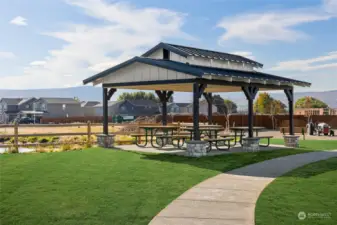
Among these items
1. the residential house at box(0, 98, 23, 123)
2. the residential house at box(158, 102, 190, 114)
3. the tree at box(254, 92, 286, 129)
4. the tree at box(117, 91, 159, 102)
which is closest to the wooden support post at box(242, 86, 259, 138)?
the tree at box(254, 92, 286, 129)

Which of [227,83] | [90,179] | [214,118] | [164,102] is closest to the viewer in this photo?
[90,179]

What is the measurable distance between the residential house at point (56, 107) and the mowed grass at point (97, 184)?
70.8m

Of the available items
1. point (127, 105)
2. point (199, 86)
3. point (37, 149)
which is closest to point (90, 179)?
point (199, 86)

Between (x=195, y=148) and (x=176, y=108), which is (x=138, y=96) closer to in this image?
(x=176, y=108)

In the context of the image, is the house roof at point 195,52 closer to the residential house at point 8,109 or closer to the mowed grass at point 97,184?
the mowed grass at point 97,184

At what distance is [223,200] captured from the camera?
7082 mm

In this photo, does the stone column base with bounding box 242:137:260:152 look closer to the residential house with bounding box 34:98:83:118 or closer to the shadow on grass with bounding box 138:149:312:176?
the shadow on grass with bounding box 138:149:312:176

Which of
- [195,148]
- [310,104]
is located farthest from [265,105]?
[195,148]

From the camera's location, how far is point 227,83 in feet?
48.8

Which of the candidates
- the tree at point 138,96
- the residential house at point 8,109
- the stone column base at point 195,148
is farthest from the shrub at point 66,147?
the tree at point 138,96

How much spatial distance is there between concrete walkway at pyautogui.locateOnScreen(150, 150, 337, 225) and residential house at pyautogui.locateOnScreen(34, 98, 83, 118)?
75.8 metres

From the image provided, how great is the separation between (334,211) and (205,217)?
2244 mm

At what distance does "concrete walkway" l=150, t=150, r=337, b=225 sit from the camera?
587 cm

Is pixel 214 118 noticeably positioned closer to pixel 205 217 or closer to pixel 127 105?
pixel 205 217
